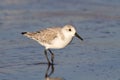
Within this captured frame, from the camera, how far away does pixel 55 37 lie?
8.97 metres

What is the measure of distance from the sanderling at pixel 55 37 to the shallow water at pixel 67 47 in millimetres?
220

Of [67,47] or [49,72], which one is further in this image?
[67,47]

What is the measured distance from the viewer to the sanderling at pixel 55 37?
8812mm

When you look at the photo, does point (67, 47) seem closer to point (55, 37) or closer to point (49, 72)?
point (55, 37)

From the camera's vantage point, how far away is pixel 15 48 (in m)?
9.39

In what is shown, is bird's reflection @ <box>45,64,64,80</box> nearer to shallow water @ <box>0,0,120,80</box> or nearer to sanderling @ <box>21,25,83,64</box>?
shallow water @ <box>0,0,120,80</box>

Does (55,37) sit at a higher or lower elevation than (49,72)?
higher

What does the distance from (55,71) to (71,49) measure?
3.74 feet

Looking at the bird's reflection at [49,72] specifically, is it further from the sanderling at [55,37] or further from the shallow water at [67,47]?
the sanderling at [55,37]

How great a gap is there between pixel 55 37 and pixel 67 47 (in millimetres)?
677

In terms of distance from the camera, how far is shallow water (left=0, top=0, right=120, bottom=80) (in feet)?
27.2

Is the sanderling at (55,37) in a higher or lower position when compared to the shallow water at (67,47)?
higher

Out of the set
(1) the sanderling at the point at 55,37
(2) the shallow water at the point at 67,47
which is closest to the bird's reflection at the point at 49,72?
(2) the shallow water at the point at 67,47

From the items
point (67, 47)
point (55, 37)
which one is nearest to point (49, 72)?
point (55, 37)
